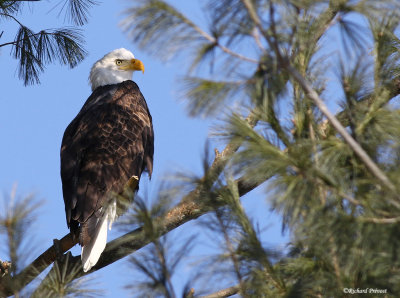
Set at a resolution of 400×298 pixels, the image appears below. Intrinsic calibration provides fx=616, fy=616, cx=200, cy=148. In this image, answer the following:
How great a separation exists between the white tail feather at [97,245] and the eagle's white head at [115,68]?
75.7 inches

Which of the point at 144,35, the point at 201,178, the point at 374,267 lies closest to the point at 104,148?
the point at 201,178

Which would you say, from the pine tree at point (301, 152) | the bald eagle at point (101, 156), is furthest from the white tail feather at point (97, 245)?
the pine tree at point (301, 152)

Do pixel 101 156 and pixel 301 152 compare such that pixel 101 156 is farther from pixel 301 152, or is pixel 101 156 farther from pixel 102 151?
pixel 301 152

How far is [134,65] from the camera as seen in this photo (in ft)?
17.9

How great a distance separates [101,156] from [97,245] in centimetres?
82

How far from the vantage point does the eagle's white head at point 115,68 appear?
17.9ft

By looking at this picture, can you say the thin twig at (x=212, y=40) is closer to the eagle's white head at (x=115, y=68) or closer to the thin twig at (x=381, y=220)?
the thin twig at (x=381, y=220)

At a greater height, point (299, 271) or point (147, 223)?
point (147, 223)

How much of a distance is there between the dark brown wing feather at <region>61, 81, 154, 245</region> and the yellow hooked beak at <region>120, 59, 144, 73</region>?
1.96ft

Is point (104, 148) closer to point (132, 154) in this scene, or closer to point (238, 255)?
point (132, 154)

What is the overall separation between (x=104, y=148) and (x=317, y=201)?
2.54m

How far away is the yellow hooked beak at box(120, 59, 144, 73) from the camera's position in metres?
5.43

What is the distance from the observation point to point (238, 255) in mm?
2338

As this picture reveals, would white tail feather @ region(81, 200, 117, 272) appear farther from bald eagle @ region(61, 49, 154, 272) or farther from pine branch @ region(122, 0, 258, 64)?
pine branch @ region(122, 0, 258, 64)
